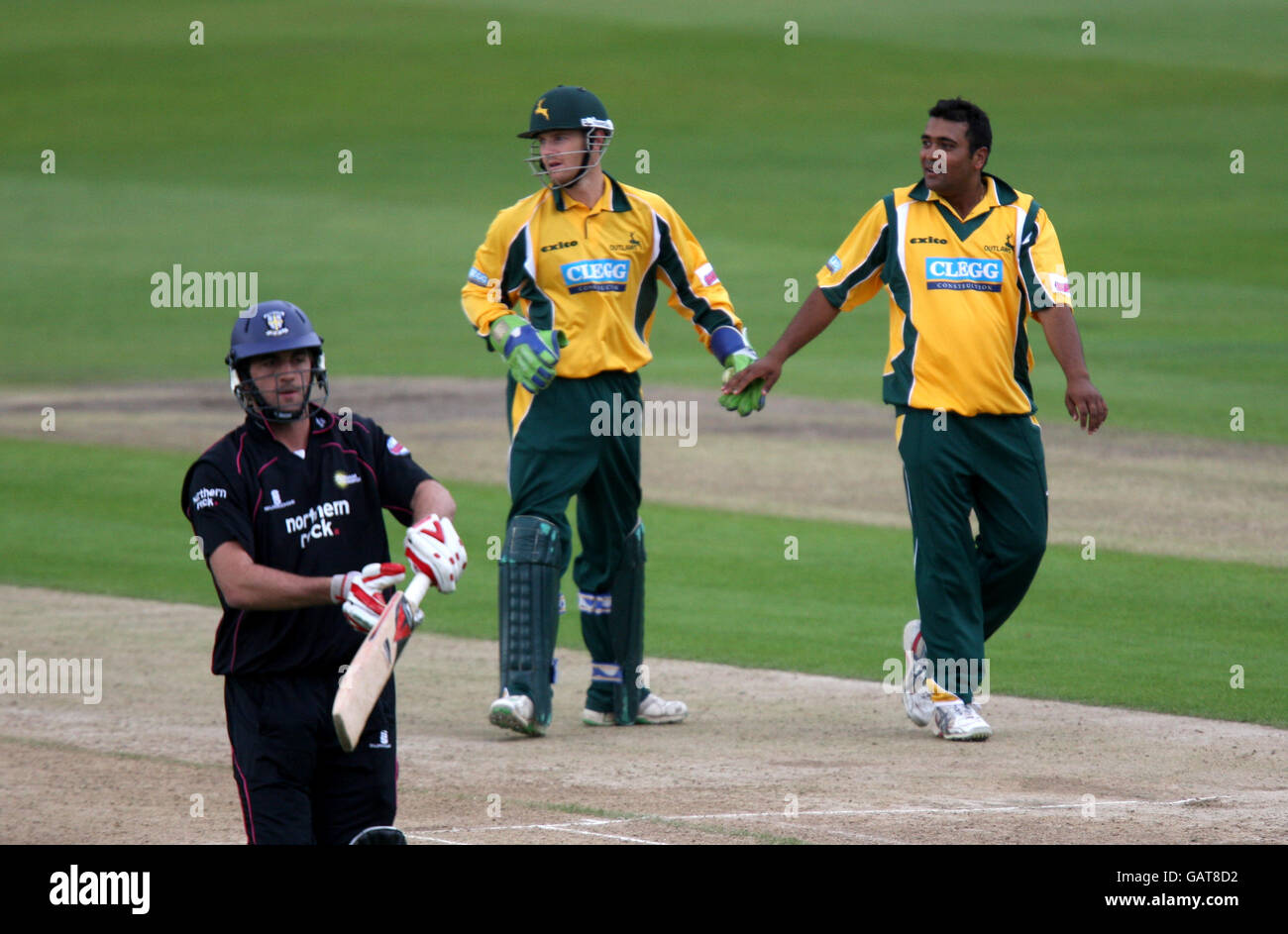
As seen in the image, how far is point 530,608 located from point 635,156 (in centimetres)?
3893

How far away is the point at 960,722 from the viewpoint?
27.6ft

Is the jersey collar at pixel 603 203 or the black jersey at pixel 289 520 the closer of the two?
the black jersey at pixel 289 520

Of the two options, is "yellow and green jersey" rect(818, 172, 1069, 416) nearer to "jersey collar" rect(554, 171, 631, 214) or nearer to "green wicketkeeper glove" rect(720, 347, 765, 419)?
"green wicketkeeper glove" rect(720, 347, 765, 419)

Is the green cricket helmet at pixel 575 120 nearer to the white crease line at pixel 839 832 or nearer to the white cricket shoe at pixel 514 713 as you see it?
the white cricket shoe at pixel 514 713

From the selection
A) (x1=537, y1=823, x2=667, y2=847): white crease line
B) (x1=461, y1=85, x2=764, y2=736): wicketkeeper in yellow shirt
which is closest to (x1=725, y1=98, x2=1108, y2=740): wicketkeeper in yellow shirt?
(x1=461, y1=85, x2=764, y2=736): wicketkeeper in yellow shirt

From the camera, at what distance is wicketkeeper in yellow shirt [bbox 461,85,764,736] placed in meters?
8.73

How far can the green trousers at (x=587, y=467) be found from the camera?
8844mm

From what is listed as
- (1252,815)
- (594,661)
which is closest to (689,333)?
(594,661)

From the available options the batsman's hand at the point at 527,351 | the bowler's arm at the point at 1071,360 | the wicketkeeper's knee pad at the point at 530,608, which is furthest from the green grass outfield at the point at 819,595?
the batsman's hand at the point at 527,351

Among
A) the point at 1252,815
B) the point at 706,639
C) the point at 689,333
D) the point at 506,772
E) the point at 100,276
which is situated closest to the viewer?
the point at 1252,815

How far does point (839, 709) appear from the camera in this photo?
9.25m

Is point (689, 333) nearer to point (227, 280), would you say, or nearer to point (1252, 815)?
point (227, 280)

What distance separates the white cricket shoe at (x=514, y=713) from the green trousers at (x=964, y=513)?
1.75 m

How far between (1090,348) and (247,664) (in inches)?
839
